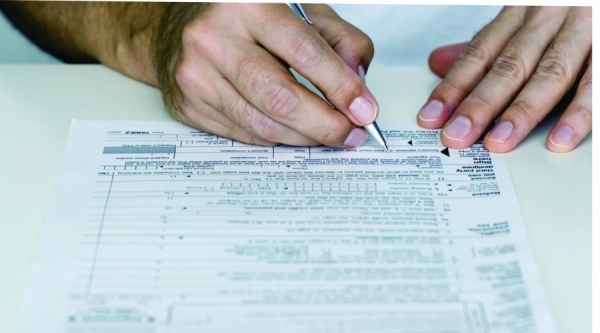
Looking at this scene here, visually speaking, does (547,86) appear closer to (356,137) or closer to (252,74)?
(356,137)

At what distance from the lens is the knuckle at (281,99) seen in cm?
57

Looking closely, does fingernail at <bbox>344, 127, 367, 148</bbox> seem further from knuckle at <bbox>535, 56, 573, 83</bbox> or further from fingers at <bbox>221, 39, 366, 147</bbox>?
knuckle at <bbox>535, 56, 573, 83</bbox>

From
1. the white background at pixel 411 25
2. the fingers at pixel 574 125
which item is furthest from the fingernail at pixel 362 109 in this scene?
the white background at pixel 411 25

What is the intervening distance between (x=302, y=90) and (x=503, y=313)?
0.89 feet

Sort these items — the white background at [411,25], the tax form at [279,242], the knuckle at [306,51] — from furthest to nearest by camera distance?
the white background at [411,25] < the knuckle at [306,51] < the tax form at [279,242]

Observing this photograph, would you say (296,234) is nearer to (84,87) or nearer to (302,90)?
(302,90)

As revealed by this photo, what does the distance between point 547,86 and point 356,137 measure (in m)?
0.24

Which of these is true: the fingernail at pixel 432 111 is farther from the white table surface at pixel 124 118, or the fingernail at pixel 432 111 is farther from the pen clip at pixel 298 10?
the pen clip at pixel 298 10

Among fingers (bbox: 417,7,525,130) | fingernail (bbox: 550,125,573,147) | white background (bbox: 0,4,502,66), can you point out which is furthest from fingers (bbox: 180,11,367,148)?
white background (bbox: 0,4,502,66)

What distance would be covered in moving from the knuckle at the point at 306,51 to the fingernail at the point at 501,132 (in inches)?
8.3

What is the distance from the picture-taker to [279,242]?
51 centimetres

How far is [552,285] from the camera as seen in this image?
0.50 meters

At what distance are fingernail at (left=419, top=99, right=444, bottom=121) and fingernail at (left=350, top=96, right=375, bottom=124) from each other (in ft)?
0.32

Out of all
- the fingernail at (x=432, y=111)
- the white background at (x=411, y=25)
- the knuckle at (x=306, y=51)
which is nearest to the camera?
the knuckle at (x=306, y=51)
